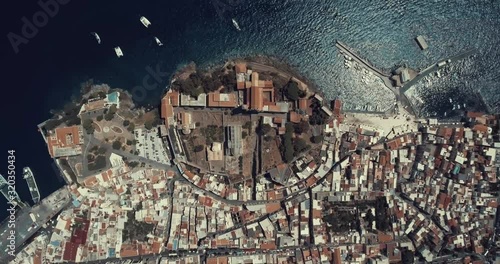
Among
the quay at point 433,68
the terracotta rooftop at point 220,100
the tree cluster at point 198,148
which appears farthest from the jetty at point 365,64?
the tree cluster at point 198,148

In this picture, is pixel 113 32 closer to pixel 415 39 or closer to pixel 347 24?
pixel 347 24

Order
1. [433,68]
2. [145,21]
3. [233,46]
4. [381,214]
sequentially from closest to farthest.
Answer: [381,214]
[145,21]
[233,46]
[433,68]

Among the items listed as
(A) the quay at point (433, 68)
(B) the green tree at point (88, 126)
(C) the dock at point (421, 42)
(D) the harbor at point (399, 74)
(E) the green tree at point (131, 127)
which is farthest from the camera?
(C) the dock at point (421, 42)

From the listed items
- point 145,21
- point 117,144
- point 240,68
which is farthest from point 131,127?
point 240,68

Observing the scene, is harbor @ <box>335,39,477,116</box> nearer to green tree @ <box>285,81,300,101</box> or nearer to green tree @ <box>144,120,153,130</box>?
green tree @ <box>285,81,300,101</box>

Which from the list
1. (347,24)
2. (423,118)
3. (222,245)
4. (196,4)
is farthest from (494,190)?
(196,4)

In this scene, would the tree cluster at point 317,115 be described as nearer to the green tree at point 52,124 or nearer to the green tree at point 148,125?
the green tree at point 148,125

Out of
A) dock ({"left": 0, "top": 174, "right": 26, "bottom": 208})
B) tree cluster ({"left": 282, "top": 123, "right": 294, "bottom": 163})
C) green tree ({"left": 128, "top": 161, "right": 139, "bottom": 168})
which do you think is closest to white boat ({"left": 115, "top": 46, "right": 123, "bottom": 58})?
green tree ({"left": 128, "top": 161, "right": 139, "bottom": 168})

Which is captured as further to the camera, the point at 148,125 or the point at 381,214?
the point at 148,125

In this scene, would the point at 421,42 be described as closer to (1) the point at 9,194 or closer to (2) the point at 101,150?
(2) the point at 101,150
